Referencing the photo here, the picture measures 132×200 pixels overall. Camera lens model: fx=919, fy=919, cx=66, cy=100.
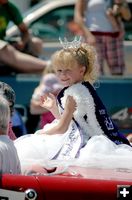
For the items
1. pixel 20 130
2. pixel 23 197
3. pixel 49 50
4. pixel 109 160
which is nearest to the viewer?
pixel 23 197

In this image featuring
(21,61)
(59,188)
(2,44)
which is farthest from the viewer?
(21,61)

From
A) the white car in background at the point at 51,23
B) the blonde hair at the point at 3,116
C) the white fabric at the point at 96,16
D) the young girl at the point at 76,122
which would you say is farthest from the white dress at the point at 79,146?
the white car in background at the point at 51,23

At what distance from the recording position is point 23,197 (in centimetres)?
486

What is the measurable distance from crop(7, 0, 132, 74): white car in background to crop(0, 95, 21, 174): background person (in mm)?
6176

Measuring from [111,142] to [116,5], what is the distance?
3.72 m

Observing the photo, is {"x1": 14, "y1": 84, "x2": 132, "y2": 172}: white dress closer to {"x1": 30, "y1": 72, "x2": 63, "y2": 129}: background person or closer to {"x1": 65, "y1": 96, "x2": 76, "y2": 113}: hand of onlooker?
{"x1": 65, "y1": 96, "x2": 76, "y2": 113}: hand of onlooker

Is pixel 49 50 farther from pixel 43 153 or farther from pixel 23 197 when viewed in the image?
pixel 23 197

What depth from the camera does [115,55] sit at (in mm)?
9508

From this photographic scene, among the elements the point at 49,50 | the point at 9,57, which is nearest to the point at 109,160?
the point at 9,57

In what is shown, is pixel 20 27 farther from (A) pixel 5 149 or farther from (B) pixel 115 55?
(A) pixel 5 149

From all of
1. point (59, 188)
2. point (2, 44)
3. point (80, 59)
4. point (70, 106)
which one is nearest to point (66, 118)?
point (70, 106)

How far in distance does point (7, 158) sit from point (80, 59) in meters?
1.30

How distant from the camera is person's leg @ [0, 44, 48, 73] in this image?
920 cm

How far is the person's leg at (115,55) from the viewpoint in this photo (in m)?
9.44
